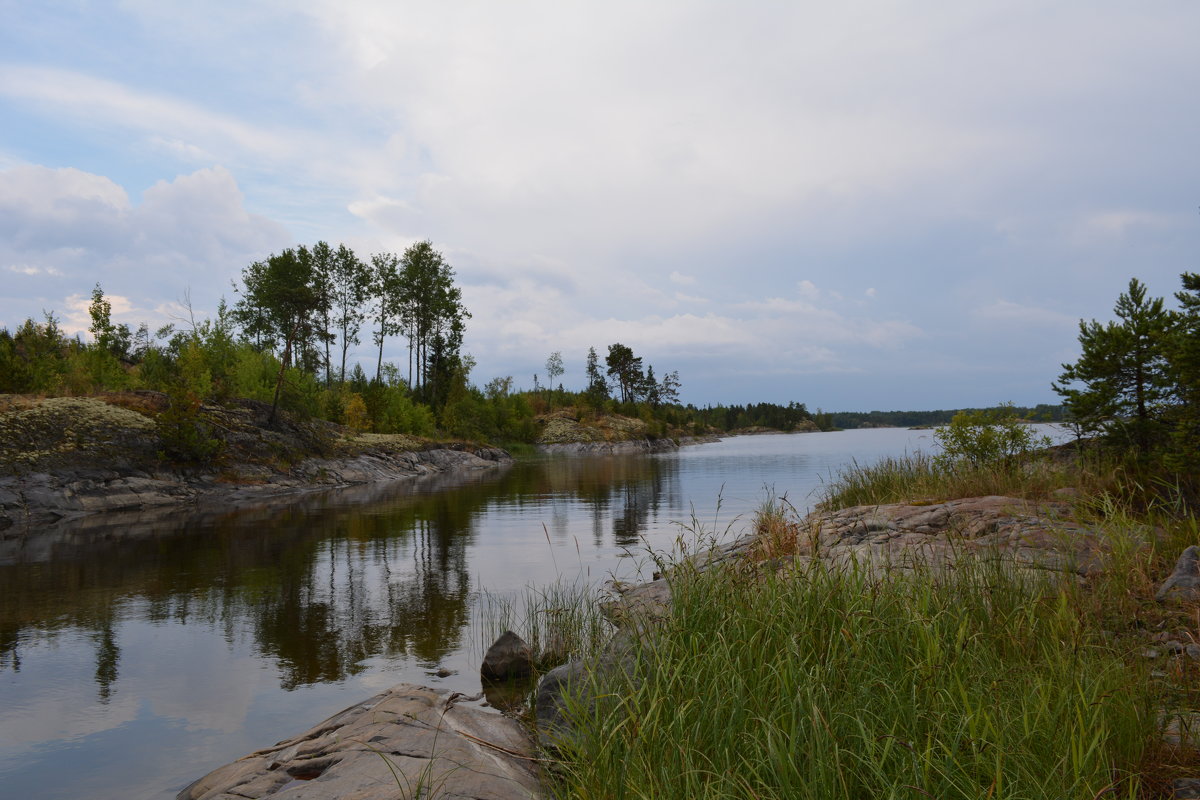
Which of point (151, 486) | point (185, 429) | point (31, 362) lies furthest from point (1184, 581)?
point (31, 362)

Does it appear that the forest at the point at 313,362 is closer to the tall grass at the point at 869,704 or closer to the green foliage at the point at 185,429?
the green foliage at the point at 185,429

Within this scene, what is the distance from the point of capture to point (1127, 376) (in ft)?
37.4

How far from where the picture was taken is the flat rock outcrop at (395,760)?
173 inches

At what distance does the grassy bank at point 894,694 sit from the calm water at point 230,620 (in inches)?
46.9

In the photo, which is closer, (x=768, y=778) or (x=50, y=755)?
(x=768, y=778)

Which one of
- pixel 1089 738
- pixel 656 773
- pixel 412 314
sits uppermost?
pixel 412 314

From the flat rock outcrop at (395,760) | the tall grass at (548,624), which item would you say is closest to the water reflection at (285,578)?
the tall grass at (548,624)

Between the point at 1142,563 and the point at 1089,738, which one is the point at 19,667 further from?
the point at 1142,563

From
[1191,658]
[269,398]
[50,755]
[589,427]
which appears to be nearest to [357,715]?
[50,755]

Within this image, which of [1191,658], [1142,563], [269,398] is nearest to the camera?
[1191,658]

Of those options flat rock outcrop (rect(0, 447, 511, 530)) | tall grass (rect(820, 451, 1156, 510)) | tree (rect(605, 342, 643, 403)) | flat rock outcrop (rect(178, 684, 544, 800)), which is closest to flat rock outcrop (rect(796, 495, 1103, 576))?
tall grass (rect(820, 451, 1156, 510))

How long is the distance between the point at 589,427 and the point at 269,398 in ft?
174

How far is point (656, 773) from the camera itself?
12.5 ft

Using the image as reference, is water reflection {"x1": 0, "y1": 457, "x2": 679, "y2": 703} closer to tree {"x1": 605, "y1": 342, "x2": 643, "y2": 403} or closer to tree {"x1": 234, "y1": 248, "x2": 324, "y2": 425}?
tree {"x1": 234, "y1": 248, "x2": 324, "y2": 425}
